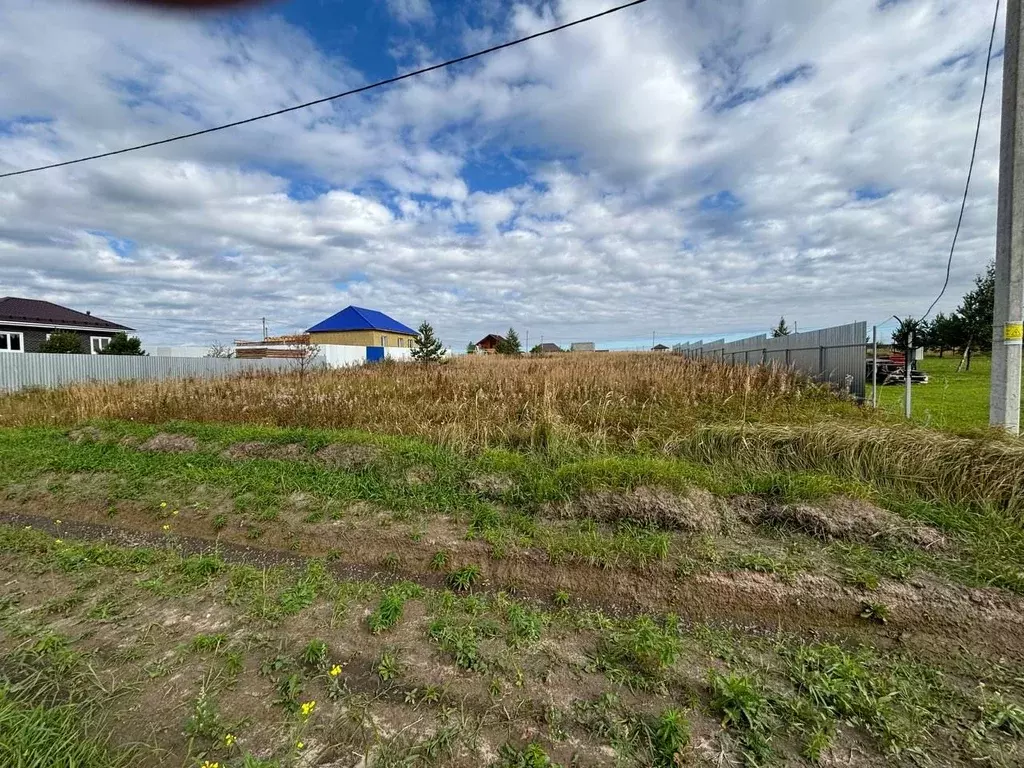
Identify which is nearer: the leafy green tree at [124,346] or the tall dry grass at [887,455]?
the tall dry grass at [887,455]

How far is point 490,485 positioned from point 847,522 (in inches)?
125

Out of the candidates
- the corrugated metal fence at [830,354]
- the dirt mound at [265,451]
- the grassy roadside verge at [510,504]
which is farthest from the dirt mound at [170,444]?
the corrugated metal fence at [830,354]

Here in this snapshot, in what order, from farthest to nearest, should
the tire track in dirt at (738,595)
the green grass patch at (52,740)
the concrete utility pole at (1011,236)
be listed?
the concrete utility pole at (1011,236)
the tire track in dirt at (738,595)
the green grass patch at (52,740)

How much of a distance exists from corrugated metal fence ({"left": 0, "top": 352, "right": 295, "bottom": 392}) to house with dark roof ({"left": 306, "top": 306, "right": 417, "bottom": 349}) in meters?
30.3

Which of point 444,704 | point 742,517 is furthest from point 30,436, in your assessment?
point 742,517

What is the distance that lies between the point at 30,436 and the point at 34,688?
311 inches

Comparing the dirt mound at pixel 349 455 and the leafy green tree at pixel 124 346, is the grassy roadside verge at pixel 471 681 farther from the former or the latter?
the leafy green tree at pixel 124 346

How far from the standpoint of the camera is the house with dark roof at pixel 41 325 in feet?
75.5

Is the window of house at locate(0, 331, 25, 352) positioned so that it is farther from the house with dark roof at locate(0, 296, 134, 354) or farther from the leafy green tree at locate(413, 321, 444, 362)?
the leafy green tree at locate(413, 321, 444, 362)

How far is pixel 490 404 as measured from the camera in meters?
7.57

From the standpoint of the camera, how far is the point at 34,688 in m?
2.07

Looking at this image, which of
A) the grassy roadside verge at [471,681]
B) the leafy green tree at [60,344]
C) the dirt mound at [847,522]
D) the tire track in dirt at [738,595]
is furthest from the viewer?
the leafy green tree at [60,344]

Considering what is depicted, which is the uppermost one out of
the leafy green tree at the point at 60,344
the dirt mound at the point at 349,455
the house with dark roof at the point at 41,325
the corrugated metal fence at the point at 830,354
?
the house with dark roof at the point at 41,325

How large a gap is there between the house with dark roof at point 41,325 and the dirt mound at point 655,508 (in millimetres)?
28879
